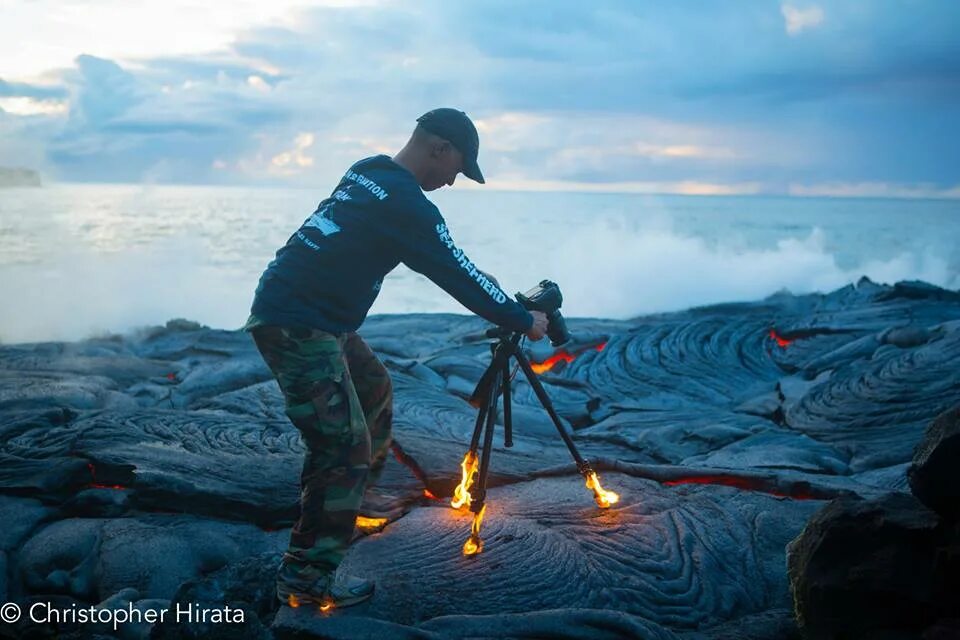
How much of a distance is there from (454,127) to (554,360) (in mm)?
7885

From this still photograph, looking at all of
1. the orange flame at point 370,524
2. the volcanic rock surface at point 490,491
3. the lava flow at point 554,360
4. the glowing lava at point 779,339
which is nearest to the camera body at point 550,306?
the volcanic rock surface at point 490,491

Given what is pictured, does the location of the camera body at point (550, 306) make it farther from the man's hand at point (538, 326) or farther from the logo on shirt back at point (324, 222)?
the logo on shirt back at point (324, 222)

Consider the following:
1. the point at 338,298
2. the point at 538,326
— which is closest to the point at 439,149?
the point at 338,298

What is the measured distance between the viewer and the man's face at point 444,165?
14.3 ft

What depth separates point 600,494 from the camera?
5609 millimetres

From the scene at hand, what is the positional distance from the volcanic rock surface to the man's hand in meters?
1.43

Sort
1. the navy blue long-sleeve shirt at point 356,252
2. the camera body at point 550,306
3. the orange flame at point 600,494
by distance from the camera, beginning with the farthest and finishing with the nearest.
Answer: the orange flame at point 600,494 → the camera body at point 550,306 → the navy blue long-sleeve shirt at point 356,252

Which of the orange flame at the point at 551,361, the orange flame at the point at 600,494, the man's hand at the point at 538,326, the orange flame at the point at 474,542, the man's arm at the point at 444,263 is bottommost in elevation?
the orange flame at the point at 474,542

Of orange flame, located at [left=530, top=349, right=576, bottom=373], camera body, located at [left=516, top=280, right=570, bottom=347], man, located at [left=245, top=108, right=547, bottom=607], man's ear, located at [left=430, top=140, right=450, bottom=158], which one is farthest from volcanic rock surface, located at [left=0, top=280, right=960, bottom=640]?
man's ear, located at [left=430, top=140, right=450, bottom=158]

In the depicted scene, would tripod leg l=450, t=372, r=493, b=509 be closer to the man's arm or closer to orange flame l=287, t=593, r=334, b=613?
the man's arm

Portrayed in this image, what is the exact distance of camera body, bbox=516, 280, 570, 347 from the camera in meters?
4.80

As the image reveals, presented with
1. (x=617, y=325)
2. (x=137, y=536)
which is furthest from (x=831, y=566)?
(x=617, y=325)

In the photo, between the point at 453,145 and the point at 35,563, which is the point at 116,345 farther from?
the point at 453,145

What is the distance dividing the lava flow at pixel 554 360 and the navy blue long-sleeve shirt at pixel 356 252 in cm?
743
